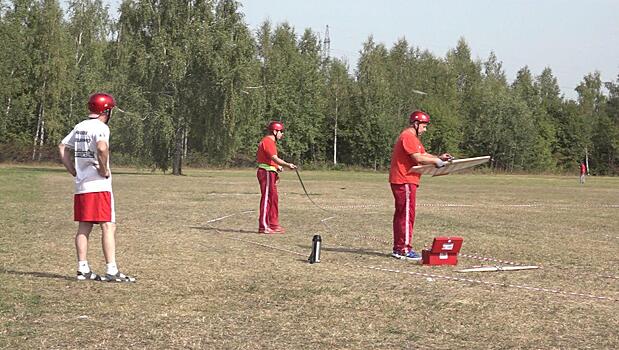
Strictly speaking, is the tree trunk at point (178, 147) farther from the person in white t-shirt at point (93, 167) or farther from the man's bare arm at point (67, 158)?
the person in white t-shirt at point (93, 167)

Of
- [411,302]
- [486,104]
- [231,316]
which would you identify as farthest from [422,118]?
[486,104]

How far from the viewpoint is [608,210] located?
82.8 ft

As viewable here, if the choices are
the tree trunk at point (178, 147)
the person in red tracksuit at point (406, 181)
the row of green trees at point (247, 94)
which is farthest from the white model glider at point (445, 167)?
the tree trunk at point (178, 147)

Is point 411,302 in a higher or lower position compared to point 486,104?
lower

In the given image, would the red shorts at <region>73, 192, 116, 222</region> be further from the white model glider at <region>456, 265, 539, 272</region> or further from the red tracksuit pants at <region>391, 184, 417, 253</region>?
the white model glider at <region>456, 265, 539, 272</region>

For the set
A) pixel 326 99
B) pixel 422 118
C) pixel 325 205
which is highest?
pixel 326 99

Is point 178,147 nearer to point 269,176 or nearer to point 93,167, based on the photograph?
point 269,176

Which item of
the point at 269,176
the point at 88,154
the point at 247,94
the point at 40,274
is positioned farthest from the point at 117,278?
the point at 247,94

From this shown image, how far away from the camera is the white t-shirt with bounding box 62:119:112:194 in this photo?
28.4ft

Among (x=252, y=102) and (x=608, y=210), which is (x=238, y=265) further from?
(x=252, y=102)

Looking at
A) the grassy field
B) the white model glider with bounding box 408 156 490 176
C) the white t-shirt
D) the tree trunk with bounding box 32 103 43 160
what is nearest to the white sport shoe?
the grassy field

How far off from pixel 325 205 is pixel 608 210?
9.23m

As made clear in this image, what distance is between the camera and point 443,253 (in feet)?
35.6

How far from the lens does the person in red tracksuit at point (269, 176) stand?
1501 centimetres
